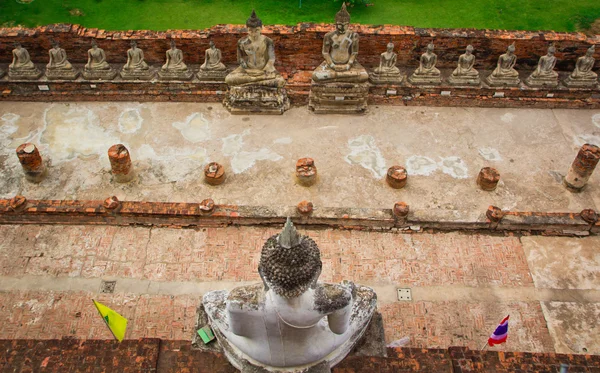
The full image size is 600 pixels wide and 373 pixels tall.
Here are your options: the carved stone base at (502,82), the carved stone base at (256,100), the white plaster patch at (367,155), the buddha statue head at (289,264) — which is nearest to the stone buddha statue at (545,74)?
the carved stone base at (502,82)

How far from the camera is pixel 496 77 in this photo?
11.7 metres

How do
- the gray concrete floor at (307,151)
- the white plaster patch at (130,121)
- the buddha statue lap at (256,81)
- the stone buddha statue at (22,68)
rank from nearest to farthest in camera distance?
the gray concrete floor at (307,151) → the buddha statue lap at (256,81) → the white plaster patch at (130,121) → the stone buddha statue at (22,68)

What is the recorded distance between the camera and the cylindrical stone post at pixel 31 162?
958 centimetres

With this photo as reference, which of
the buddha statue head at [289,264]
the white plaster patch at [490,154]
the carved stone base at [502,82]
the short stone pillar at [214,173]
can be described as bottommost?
the white plaster patch at [490,154]

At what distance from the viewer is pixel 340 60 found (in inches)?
441

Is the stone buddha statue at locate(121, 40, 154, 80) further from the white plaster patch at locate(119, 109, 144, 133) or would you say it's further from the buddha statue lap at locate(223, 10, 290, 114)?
the buddha statue lap at locate(223, 10, 290, 114)

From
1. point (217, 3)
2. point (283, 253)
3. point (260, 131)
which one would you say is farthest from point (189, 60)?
point (283, 253)

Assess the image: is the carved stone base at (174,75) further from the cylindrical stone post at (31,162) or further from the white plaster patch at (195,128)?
the cylindrical stone post at (31,162)

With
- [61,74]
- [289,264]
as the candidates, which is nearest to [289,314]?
[289,264]

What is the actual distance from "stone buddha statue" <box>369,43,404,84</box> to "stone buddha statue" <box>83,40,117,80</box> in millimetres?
5905

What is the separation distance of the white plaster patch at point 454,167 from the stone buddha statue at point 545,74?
2.90m

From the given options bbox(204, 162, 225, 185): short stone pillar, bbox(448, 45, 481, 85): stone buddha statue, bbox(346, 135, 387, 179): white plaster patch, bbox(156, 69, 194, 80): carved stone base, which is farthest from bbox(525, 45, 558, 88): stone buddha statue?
bbox(156, 69, 194, 80): carved stone base

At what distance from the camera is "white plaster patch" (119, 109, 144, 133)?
11.2m

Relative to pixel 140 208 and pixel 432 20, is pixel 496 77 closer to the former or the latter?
pixel 432 20
